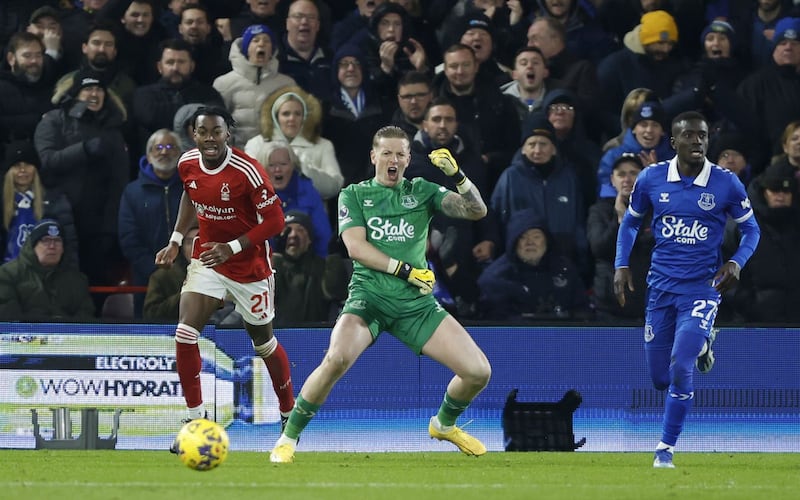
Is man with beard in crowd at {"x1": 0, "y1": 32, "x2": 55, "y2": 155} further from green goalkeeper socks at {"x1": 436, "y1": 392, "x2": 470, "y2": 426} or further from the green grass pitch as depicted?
green goalkeeper socks at {"x1": 436, "y1": 392, "x2": 470, "y2": 426}

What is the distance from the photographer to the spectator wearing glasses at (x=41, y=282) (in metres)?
13.3

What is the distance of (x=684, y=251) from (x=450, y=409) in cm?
209

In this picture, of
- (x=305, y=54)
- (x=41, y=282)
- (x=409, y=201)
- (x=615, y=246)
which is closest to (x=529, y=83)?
(x=615, y=246)

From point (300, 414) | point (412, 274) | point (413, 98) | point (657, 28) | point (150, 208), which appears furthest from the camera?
point (657, 28)

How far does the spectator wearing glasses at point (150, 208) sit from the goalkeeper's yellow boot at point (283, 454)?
381cm

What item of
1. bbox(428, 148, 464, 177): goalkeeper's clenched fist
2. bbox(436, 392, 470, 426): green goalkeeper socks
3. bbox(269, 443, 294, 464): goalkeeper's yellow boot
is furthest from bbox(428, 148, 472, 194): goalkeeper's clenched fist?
bbox(269, 443, 294, 464): goalkeeper's yellow boot

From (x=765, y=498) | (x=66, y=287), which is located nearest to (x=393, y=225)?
(x=765, y=498)

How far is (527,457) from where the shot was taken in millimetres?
12070

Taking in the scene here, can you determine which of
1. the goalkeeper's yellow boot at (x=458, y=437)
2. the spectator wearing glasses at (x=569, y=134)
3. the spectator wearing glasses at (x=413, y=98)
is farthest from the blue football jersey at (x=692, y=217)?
the spectator wearing glasses at (x=413, y=98)

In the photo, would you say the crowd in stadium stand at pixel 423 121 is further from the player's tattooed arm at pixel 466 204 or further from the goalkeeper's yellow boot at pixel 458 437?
the player's tattooed arm at pixel 466 204

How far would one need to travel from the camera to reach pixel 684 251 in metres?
10.7

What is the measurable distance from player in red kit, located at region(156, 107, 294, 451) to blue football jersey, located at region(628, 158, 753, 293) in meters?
2.85

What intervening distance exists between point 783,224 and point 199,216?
5.86 m

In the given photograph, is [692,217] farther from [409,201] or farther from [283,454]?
[283,454]
